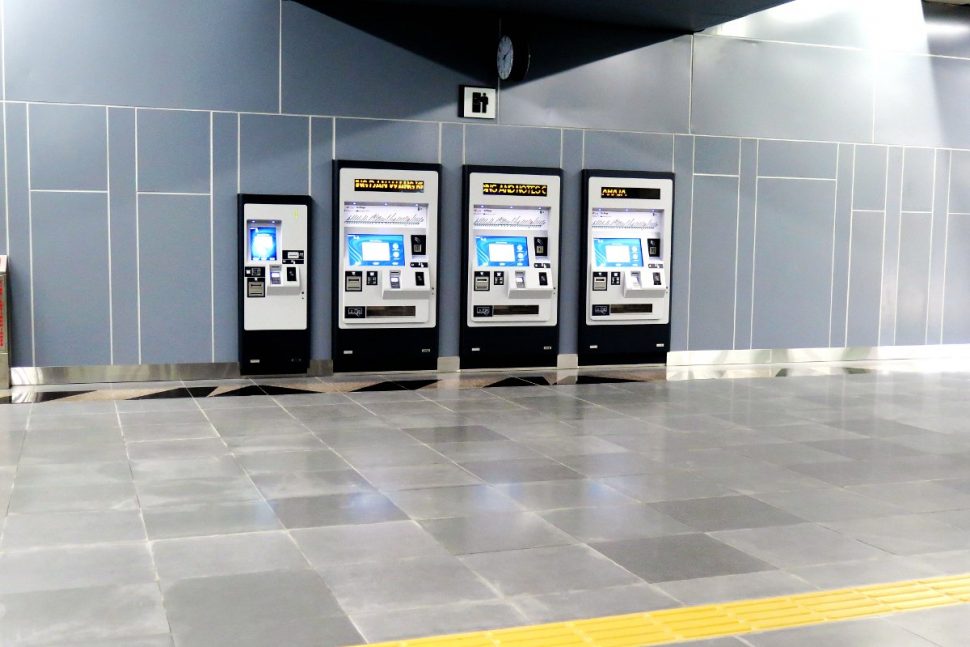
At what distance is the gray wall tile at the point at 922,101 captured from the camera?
12680mm

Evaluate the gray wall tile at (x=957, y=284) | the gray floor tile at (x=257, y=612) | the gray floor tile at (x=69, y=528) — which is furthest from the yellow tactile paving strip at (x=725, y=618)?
the gray wall tile at (x=957, y=284)

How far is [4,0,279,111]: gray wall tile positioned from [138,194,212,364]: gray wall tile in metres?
1.03

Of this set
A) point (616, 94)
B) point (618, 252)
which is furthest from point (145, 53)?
point (618, 252)

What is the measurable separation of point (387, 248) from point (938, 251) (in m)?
7.26

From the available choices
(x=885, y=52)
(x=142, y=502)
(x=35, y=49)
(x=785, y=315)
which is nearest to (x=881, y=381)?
(x=785, y=315)

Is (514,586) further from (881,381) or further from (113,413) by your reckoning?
(881,381)

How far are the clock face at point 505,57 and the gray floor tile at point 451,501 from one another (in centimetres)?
585

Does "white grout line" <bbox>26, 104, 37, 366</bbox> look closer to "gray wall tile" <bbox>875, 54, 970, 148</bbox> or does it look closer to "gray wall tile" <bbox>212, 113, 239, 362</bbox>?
"gray wall tile" <bbox>212, 113, 239, 362</bbox>

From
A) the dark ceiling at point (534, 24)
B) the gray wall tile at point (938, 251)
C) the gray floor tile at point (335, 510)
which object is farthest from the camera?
the gray wall tile at point (938, 251)

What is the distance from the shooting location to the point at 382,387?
1000 centimetres

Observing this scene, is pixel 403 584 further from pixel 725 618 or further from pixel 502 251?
pixel 502 251

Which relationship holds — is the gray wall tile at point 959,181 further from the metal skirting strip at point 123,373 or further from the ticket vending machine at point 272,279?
the metal skirting strip at point 123,373

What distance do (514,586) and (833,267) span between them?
9.41 meters

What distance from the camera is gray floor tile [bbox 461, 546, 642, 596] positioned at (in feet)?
14.4
